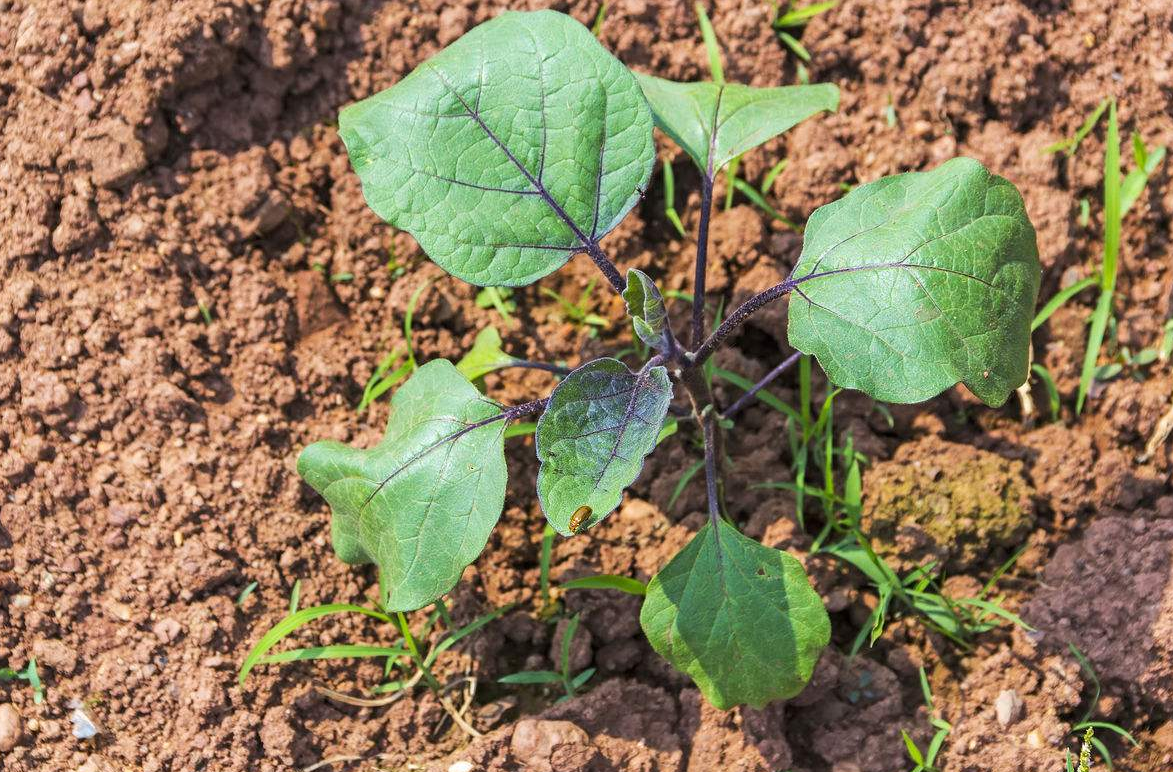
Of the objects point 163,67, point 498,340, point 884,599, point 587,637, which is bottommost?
point 587,637

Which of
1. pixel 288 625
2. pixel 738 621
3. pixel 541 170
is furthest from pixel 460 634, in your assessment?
pixel 541 170

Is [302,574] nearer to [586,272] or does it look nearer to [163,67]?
[586,272]

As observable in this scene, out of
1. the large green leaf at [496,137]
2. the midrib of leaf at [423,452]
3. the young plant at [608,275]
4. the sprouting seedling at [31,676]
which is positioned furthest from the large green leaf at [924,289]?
the sprouting seedling at [31,676]

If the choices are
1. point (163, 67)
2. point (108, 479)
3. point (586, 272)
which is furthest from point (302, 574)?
point (163, 67)

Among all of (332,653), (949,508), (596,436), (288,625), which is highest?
(596,436)

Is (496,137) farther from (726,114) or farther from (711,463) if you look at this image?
(711,463)

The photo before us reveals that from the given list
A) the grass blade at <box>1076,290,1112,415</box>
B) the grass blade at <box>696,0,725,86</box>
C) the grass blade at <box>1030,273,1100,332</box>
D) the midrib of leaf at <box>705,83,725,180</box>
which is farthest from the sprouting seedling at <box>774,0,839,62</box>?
the grass blade at <box>1076,290,1112,415</box>
